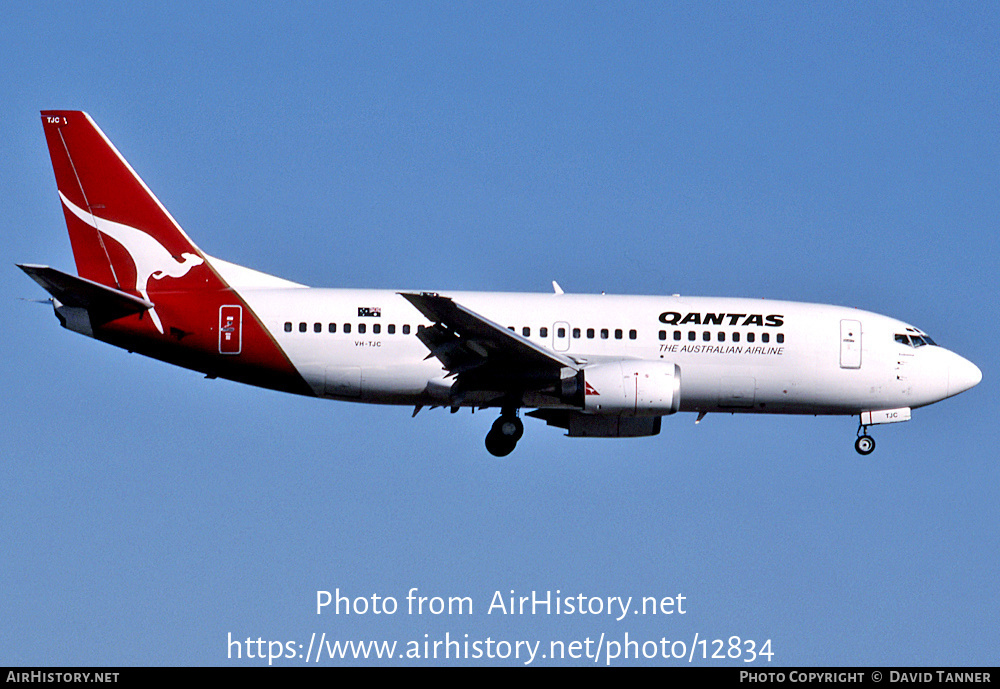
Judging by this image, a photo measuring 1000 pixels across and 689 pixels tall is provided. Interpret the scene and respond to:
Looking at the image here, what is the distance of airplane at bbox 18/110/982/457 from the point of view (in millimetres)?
32594

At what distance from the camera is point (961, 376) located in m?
35.4

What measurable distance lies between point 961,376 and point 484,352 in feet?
41.2

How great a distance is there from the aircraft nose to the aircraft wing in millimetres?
10022

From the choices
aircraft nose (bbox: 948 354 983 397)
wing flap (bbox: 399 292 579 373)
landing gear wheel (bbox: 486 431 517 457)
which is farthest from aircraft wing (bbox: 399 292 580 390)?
aircraft nose (bbox: 948 354 983 397)

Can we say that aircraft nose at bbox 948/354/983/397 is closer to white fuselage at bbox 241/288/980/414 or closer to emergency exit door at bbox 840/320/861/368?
white fuselage at bbox 241/288/980/414

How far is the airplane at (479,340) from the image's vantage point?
32.6 meters
